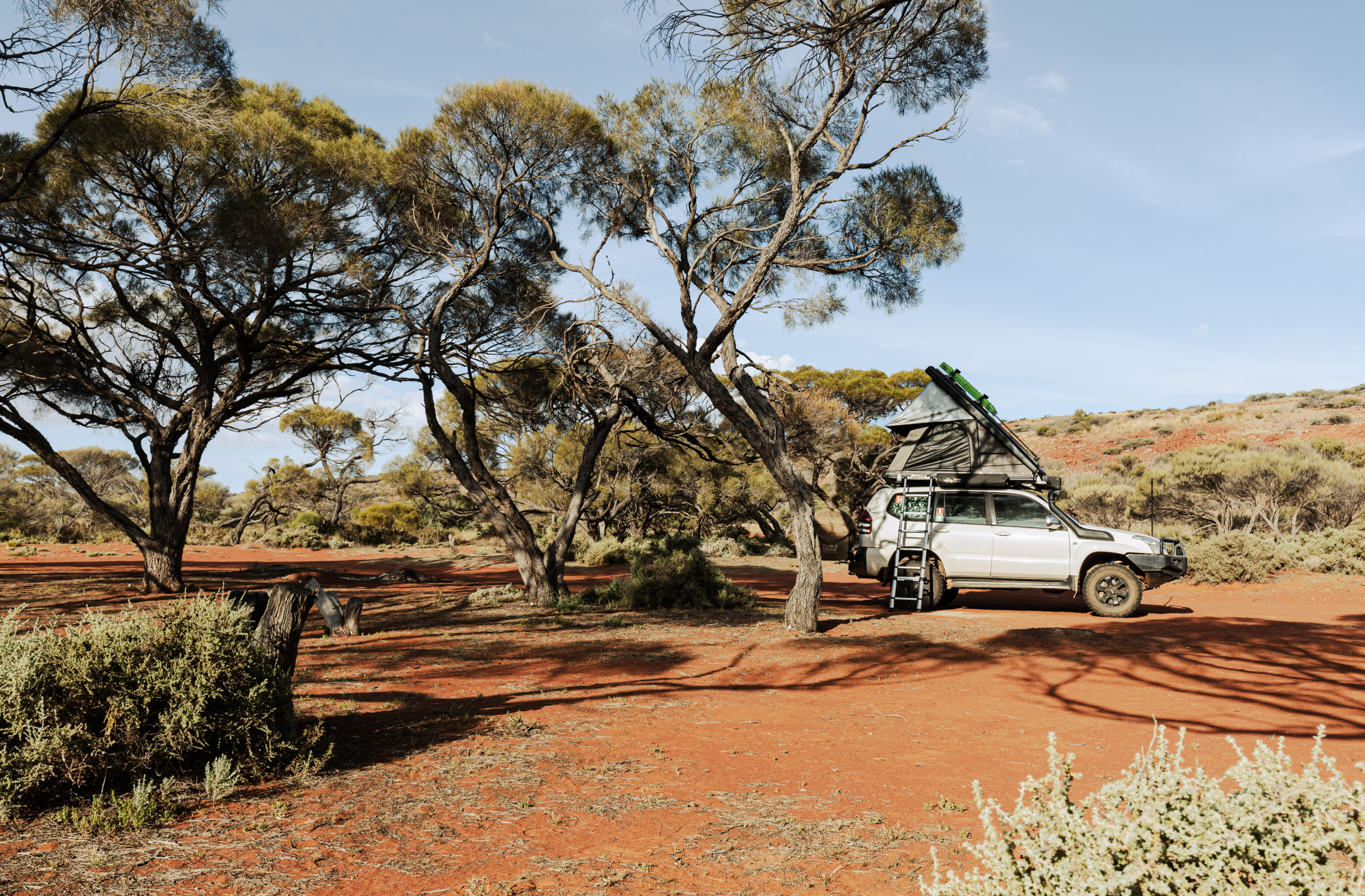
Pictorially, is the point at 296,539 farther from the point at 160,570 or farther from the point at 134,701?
the point at 134,701

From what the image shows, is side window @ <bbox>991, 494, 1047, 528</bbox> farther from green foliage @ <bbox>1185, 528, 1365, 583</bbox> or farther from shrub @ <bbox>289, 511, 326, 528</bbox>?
shrub @ <bbox>289, 511, 326, 528</bbox>

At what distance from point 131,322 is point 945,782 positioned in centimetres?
1753

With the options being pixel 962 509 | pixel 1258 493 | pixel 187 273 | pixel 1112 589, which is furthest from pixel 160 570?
pixel 1258 493

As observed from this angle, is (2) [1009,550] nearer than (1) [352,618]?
No

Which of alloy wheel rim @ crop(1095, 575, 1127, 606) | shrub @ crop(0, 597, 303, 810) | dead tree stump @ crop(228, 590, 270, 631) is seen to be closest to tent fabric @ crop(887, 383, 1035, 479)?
alloy wheel rim @ crop(1095, 575, 1127, 606)

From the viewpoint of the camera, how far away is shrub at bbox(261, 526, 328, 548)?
93.6 ft

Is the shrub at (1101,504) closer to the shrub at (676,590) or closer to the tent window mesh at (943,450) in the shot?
the tent window mesh at (943,450)

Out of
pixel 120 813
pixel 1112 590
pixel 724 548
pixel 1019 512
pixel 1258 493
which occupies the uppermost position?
pixel 1258 493

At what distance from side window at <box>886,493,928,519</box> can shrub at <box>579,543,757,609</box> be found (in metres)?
2.92

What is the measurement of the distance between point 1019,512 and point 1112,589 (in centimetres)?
173

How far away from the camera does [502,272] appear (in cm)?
1418

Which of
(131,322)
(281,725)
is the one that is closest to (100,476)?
(131,322)

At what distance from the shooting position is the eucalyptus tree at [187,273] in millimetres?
11562

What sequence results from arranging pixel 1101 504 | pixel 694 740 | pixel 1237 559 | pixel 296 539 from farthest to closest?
pixel 296 539
pixel 1101 504
pixel 1237 559
pixel 694 740
